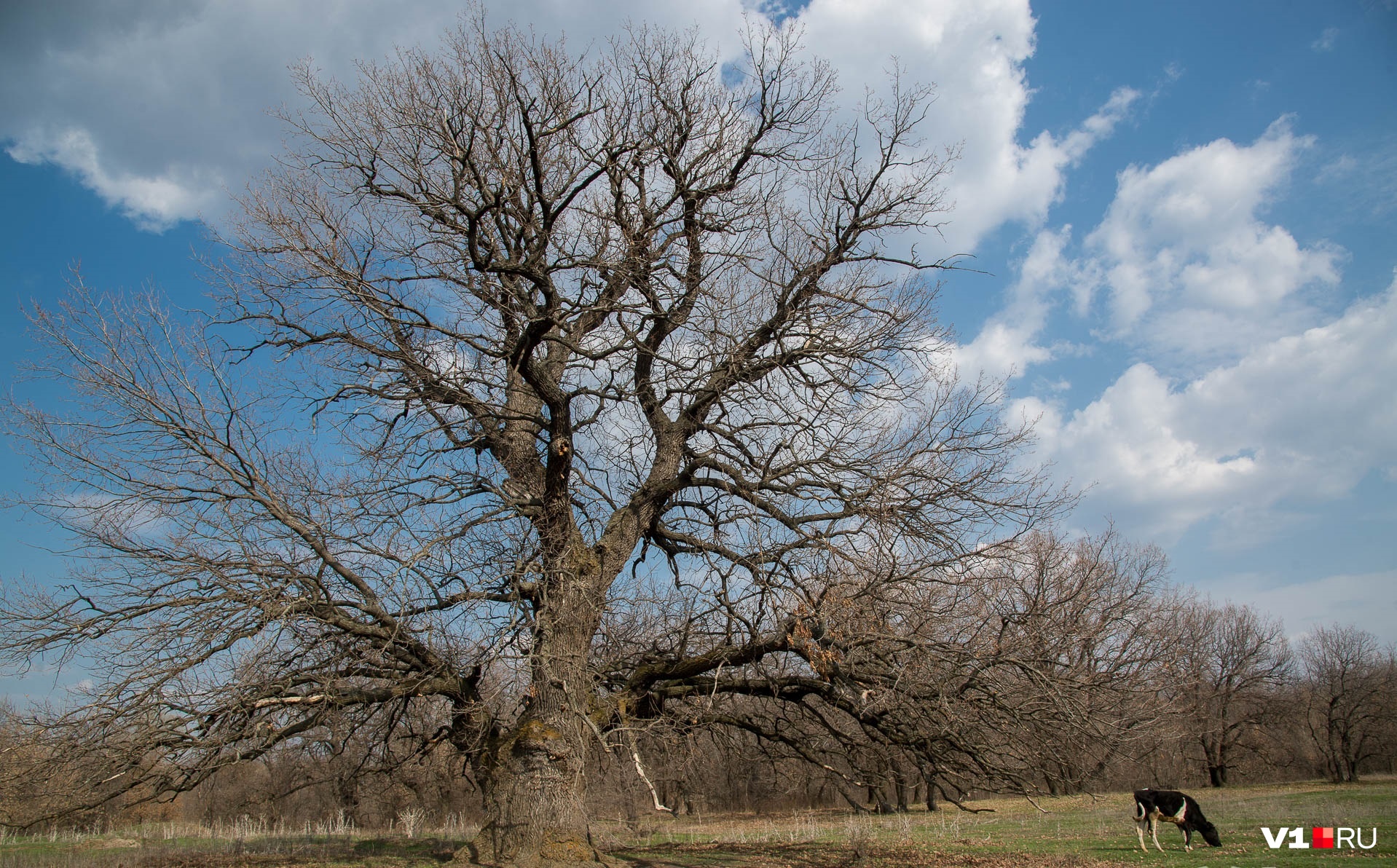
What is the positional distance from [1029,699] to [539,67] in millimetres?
9674

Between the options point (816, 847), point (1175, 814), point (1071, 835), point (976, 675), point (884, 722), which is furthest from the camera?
point (1071, 835)

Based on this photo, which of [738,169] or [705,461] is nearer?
[705,461]

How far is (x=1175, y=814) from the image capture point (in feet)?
49.1

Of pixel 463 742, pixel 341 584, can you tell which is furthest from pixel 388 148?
pixel 463 742

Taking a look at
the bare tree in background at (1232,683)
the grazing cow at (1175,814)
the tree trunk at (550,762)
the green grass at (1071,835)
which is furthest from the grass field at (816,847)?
the bare tree in background at (1232,683)

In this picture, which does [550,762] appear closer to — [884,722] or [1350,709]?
[884,722]

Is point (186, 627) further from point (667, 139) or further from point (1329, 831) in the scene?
point (1329, 831)

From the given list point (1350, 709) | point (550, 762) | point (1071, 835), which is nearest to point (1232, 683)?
point (1350, 709)

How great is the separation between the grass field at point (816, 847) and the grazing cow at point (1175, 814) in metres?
0.28

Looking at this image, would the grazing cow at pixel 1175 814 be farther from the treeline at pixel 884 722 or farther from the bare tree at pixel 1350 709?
the bare tree at pixel 1350 709

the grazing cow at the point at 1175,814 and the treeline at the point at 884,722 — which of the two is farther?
the grazing cow at the point at 1175,814

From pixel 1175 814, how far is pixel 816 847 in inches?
299

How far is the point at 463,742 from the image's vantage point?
33.4ft

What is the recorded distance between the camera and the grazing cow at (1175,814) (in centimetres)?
1488
